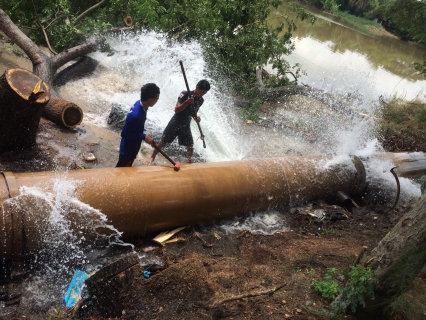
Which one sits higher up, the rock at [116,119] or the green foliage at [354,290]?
the green foliage at [354,290]

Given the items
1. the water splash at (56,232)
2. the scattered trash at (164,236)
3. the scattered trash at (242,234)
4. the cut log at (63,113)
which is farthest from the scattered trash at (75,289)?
the cut log at (63,113)

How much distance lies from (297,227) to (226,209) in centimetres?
122

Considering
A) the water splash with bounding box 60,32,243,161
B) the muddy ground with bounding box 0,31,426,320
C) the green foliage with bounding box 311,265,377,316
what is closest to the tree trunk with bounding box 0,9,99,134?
the muddy ground with bounding box 0,31,426,320

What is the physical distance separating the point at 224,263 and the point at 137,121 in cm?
183

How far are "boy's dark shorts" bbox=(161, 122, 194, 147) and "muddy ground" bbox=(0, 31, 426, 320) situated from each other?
2.04 feet

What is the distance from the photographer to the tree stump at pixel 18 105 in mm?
4133

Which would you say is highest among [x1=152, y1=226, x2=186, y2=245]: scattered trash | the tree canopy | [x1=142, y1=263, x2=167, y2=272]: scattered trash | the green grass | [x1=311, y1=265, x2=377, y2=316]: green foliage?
the green grass

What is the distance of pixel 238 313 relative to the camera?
290cm

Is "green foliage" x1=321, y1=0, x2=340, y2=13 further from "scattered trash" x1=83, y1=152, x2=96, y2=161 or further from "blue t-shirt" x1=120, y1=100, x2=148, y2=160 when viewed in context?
"blue t-shirt" x1=120, y1=100, x2=148, y2=160

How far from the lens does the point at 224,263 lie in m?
3.72

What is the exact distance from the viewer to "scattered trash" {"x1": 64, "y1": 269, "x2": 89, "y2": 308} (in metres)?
2.98

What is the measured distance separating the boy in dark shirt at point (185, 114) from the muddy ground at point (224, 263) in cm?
72

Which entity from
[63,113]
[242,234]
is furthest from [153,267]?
[63,113]

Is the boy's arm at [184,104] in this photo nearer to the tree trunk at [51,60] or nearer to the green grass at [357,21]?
the tree trunk at [51,60]
